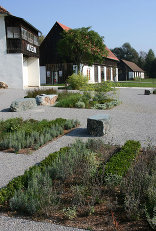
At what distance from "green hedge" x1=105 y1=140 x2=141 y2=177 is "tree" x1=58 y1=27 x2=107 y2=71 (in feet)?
93.2

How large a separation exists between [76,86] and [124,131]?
586 inches

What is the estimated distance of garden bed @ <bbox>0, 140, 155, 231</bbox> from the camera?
141 inches

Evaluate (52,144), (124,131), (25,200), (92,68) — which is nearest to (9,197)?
(25,200)

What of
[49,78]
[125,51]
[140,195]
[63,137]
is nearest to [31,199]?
[140,195]

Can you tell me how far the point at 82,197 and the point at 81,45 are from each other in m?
31.0

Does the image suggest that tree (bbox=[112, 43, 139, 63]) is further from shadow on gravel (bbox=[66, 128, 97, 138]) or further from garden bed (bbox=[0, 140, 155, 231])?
garden bed (bbox=[0, 140, 155, 231])

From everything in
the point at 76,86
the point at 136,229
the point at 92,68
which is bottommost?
the point at 136,229

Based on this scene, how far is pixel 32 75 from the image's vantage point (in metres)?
31.0

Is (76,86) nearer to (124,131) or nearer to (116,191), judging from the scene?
(124,131)

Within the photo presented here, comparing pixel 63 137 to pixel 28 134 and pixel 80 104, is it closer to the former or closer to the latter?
pixel 28 134

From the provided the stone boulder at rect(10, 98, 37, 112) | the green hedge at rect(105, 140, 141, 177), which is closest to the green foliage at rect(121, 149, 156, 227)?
the green hedge at rect(105, 140, 141, 177)

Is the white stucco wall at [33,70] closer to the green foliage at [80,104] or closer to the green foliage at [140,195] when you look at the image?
the green foliage at [80,104]

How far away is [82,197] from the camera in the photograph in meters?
3.97

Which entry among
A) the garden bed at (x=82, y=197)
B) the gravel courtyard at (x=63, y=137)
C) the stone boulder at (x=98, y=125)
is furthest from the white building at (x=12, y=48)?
the garden bed at (x=82, y=197)
